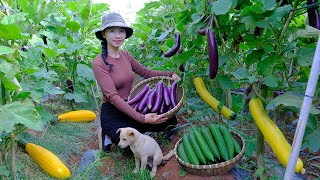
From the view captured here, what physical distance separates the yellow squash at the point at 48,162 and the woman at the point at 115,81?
567 mm

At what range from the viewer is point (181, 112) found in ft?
11.3

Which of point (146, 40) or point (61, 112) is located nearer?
point (61, 112)

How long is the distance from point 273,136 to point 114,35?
1700mm

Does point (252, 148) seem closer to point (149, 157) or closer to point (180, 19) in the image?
point (149, 157)

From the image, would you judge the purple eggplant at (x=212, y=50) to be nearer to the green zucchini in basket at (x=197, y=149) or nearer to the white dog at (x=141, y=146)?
the green zucchini in basket at (x=197, y=149)

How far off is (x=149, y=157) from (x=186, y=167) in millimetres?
483

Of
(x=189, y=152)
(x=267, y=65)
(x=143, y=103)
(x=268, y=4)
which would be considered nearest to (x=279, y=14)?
(x=268, y=4)

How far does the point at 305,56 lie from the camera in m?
1.60

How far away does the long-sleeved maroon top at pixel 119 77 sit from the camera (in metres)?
2.77

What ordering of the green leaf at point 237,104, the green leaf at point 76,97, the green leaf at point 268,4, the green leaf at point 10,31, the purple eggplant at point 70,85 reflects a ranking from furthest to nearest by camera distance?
the purple eggplant at point 70,85
the green leaf at point 76,97
the green leaf at point 237,104
the green leaf at point 10,31
the green leaf at point 268,4

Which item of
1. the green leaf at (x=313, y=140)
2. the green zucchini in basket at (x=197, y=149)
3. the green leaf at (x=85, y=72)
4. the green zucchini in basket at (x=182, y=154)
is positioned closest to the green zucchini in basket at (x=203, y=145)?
the green zucchini in basket at (x=197, y=149)

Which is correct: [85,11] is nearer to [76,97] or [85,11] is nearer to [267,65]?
[76,97]

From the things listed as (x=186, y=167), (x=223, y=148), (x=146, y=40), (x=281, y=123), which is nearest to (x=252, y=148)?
(x=223, y=148)

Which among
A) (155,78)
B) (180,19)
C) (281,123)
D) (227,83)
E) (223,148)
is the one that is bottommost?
(281,123)
